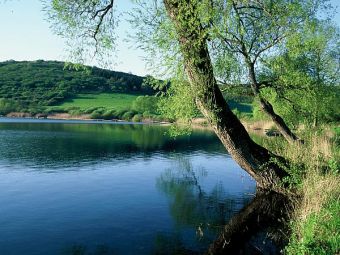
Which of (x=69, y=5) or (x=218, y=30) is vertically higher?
(x=69, y=5)

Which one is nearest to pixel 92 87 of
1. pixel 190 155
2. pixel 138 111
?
pixel 138 111

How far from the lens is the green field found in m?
145

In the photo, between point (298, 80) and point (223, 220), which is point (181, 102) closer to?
point (223, 220)

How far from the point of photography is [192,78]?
15.3 meters

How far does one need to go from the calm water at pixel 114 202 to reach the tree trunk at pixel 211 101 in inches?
95.6

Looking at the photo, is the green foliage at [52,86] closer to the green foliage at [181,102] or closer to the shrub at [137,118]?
the shrub at [137,118]

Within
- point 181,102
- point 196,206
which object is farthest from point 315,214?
point 181,102

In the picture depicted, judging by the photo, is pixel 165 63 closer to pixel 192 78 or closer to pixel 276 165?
pixel 192 78

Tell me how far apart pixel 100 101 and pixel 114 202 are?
143 metres

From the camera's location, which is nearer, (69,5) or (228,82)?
(69,5)

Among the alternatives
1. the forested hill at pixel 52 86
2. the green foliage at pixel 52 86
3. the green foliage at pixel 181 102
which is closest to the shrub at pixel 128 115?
the green foliage at pixel 52 86

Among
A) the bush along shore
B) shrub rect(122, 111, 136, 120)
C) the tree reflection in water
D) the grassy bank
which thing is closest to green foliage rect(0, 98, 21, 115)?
shrub rect(122, 111, 136, 120)

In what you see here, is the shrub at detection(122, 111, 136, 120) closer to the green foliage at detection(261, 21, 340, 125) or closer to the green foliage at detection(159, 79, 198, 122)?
the green foliage at detection(261, 21, 340, 125)

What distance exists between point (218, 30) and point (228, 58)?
410cm
